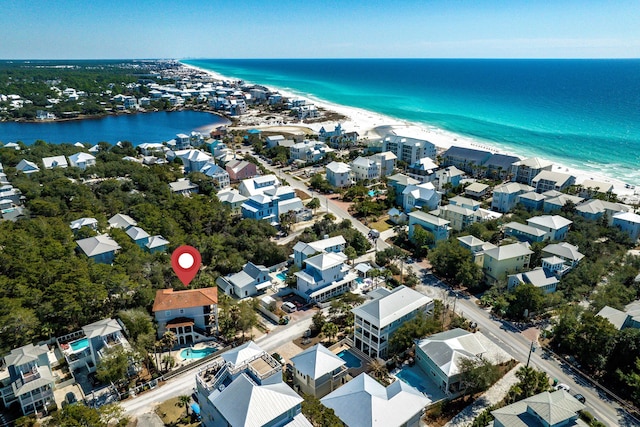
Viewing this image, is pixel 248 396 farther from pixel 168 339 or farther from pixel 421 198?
pixel 421 198

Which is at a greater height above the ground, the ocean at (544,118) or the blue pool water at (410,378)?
the ocean at (544,118)

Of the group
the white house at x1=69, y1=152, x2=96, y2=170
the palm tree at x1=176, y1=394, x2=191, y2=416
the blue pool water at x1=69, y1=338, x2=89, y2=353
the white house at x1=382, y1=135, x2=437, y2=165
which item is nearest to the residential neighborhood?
the palm tree at x1=176, y1=394, x2=191, y2=416

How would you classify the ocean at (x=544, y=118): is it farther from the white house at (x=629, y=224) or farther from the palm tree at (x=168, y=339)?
the palm tree at (x=168, y=339)

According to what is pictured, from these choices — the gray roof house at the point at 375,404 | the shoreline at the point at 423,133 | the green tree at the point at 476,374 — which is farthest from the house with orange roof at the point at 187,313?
the shoreline at the point at 423,133

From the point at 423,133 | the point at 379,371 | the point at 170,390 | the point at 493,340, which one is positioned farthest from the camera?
the point at 423,133

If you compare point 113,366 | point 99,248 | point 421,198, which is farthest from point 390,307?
point 99,248

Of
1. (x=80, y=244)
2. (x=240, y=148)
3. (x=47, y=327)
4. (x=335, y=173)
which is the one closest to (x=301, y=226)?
(x=335, y=173)

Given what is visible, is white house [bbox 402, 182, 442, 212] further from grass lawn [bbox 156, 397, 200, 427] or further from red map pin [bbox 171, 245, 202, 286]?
grass lawn [bbox 156, 397, 200, 427]
